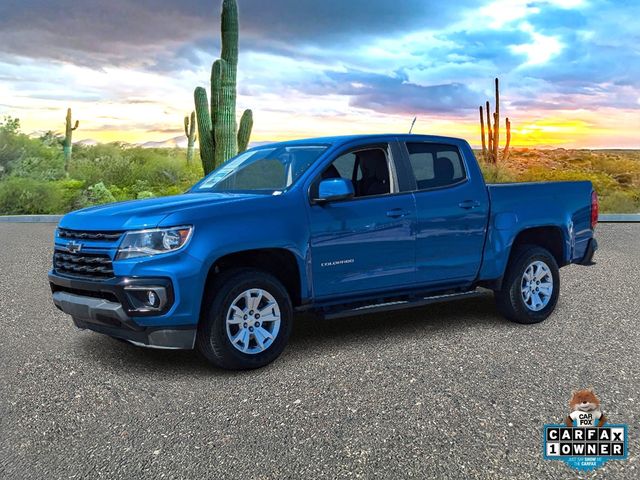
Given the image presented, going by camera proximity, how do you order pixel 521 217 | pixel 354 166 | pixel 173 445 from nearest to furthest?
1. pixel 173 445
2. pixel 354 166
3. pixel 521 217

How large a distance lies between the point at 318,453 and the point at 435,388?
1433mm

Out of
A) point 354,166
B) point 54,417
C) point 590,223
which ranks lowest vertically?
point 54,417

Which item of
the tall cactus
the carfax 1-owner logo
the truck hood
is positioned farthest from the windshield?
the tall cactus

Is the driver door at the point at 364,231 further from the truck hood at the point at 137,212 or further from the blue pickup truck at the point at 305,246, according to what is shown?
the truck hood at the point at 137,212

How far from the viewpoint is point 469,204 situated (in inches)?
277

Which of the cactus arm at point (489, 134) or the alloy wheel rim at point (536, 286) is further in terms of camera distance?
the cactus arm at point (489, 134)

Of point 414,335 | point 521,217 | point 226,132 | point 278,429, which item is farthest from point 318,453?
point 226,132

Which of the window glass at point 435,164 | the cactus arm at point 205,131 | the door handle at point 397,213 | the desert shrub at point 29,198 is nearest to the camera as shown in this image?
the door handle at point 397,213

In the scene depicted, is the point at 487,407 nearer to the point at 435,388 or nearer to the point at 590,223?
the point at 435,388

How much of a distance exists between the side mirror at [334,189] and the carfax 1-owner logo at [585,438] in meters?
2.28

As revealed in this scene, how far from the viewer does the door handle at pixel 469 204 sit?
6.99 meters

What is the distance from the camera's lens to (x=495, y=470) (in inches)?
157

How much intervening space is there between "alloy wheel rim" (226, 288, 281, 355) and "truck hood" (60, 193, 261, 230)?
78cm

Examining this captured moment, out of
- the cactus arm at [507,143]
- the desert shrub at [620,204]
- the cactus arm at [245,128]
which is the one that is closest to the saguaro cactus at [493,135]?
the cactus arm at [507,143]
